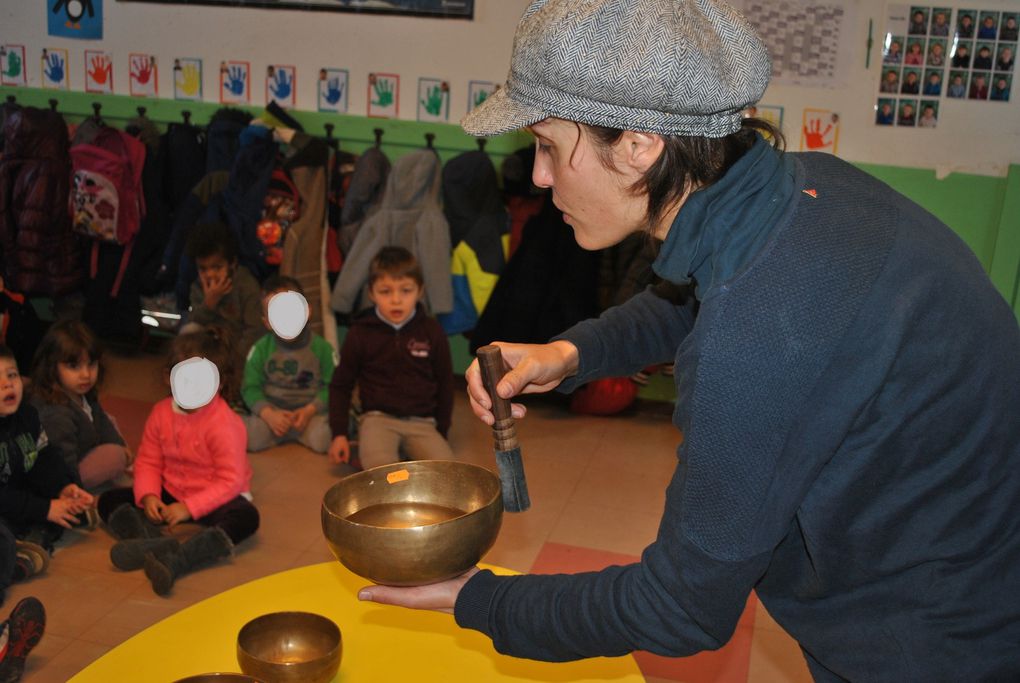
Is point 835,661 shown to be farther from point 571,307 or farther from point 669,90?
point 571,307

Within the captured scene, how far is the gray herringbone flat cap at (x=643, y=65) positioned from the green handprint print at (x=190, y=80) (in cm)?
446

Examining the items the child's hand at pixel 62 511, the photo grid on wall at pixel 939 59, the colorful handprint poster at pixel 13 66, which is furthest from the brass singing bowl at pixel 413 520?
the colorful handprint poster at pixel 13 66

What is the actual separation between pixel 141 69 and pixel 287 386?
219 centimetres

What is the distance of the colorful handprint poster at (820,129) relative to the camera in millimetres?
4574

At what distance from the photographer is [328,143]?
502 cm

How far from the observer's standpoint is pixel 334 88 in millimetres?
5078

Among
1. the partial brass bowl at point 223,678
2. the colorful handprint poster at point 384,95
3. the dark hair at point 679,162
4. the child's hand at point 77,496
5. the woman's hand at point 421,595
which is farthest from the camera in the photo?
the colorful handprint poster at point 384,95

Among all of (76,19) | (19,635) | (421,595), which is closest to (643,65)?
(421,595)

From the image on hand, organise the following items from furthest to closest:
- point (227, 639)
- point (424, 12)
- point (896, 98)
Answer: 1. point (424, 12)
2. point (896, 98)
3. point (227, 639)

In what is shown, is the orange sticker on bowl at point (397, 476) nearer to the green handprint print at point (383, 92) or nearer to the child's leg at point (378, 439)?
the child's leg at point (378, 439)

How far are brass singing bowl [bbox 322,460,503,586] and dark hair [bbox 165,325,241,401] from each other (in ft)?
6.67

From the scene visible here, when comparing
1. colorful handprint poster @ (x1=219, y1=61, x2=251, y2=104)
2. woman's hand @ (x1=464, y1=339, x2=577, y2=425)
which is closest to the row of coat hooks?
colorful handprint poster @ (x1=219, y1=61, x2=251, y2=104)

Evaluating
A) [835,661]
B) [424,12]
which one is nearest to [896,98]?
[424,12]

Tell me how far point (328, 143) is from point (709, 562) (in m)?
4.21
